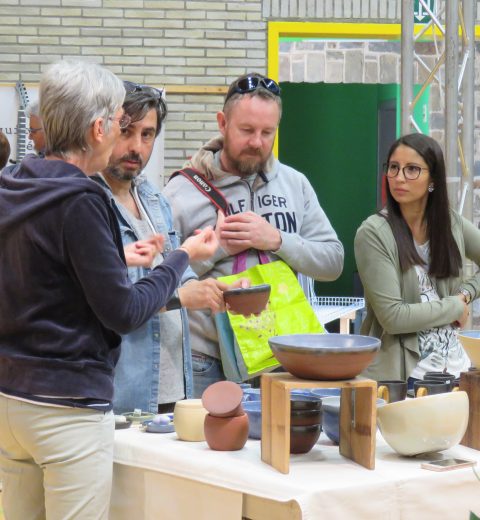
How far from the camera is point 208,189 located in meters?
2.79

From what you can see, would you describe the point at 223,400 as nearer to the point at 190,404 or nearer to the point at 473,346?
the point at 190,404

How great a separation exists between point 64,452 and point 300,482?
45 cm

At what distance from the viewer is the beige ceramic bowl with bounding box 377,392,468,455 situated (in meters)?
1.90

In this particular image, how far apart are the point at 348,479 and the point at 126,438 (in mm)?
553

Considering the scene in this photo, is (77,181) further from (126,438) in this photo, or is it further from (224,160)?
(224,160)

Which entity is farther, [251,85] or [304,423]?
[251,85]

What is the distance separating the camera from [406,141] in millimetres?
3104

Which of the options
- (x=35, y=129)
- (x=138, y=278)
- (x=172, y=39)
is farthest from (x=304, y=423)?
(x=172, y=39)

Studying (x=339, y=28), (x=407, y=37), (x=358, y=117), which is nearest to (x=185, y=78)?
(x=339, y=28)

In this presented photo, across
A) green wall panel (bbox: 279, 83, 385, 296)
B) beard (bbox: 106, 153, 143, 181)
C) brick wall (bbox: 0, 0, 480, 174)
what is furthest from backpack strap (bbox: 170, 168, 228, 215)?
green wall panel (bbox: 279, 83, 385, 296)

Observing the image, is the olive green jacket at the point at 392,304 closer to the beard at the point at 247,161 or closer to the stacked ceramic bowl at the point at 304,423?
the beard at the point at 247,161

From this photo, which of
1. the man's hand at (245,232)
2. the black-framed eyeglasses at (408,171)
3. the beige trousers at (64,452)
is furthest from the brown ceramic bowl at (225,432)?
the black-framed eyeglasses at (408,171)

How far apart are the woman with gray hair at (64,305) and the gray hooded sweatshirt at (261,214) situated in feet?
2.86

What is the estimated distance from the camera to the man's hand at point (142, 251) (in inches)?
85.4
